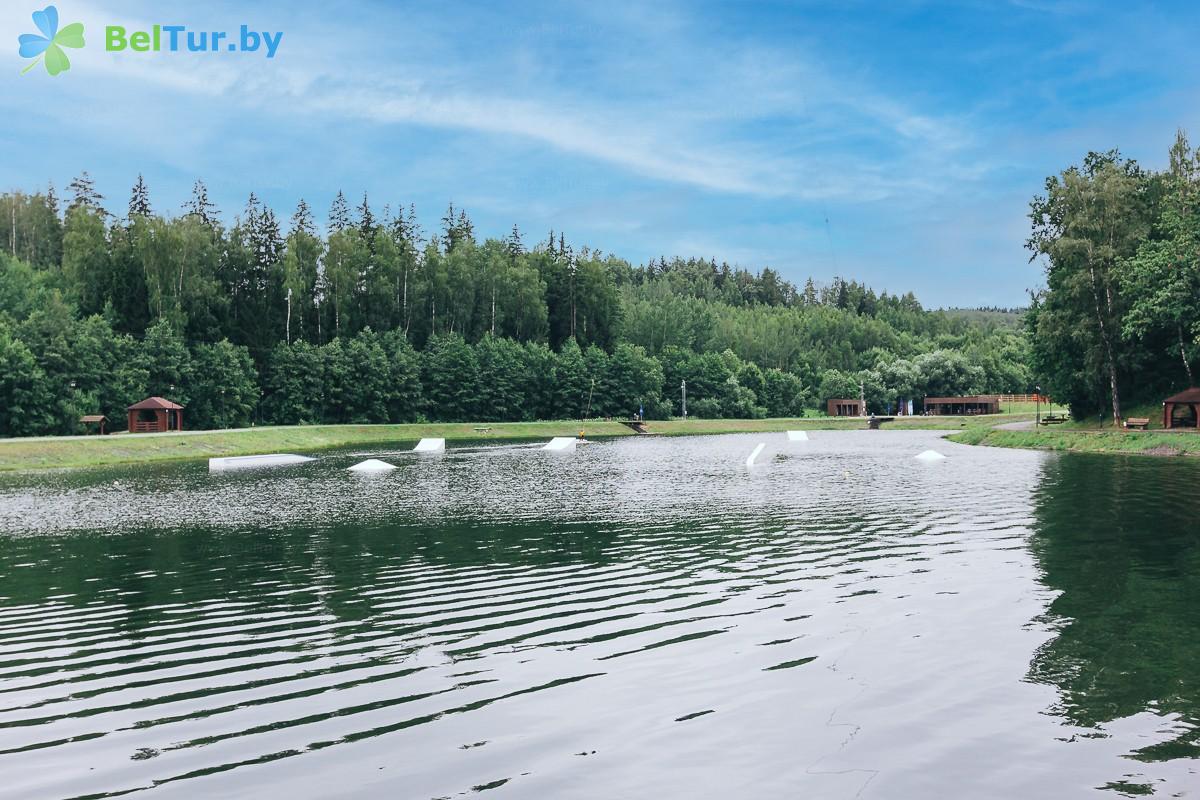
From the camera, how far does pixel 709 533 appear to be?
32094 mm

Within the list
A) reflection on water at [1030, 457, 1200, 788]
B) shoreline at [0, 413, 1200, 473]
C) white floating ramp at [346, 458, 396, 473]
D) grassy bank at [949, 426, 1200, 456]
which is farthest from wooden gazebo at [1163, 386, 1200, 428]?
white floating ramp at [346, 458, 396, 473]

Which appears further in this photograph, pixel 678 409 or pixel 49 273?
pixel 678 409

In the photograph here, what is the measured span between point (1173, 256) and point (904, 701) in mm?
77022

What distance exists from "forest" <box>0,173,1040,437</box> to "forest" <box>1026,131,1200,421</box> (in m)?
45.9

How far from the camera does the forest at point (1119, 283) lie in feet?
250

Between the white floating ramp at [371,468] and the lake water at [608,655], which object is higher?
the white floating ramp at [371,468]

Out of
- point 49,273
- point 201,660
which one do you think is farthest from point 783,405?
point 201,660

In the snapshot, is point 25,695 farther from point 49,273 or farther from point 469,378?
point 49,273

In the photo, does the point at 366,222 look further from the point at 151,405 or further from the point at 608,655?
the point at 608,655

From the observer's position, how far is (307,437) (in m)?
113

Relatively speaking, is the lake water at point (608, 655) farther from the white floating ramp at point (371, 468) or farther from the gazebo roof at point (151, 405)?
the gazebo roof at point (151, 405)

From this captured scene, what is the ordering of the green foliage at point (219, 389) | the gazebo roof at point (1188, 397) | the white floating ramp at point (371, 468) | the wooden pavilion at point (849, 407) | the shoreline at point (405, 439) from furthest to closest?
the wooden pavilion at point (849, 407) < the green foliage at point (219, 389) < the gazebo roof at point (1188, 397) < the shoreline at point (405, 439) < the white floating ramp at point (371, 468)

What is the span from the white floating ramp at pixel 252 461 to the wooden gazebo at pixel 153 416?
31.2 m

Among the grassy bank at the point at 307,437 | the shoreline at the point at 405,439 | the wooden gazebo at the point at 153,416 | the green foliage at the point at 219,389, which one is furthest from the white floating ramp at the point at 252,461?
the green foliage at the point at 219,389
